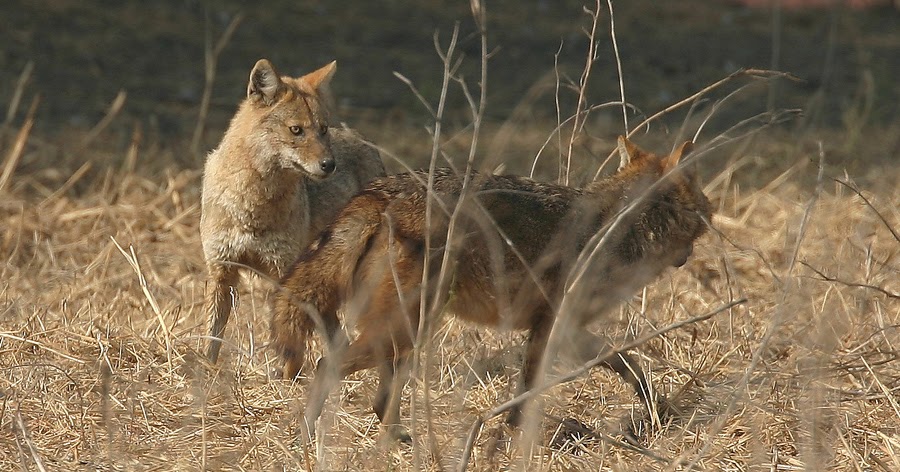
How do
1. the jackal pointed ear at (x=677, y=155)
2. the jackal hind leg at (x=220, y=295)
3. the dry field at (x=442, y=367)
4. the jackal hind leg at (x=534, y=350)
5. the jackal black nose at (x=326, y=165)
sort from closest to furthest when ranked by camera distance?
1. the dry field at (x=442, y=367)
2. the jackal hind leg at (x=534, y=350)
3. the jackal pointed ear at (x=677, y=155)
4. the jackal hind leg at (x=220, y=295)
5. the jackal black nose at (x=326, y=165)

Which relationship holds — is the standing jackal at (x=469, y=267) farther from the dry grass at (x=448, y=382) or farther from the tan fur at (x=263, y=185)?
the tan fur at (x=263, y=185)

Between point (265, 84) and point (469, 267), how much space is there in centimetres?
211

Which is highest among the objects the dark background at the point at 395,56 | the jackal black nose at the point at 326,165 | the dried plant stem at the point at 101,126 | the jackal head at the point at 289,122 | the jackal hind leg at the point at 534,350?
the jackal head at the point at 289,122

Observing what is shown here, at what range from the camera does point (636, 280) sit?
15.6 feet

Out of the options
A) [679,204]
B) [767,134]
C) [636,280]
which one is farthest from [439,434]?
[767,134]

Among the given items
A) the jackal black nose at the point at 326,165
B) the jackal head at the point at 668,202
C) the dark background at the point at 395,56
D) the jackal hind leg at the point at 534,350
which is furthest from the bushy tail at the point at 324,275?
the dark background at the point at 395,56

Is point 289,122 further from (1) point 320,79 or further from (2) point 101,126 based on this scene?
(2) point 101,126

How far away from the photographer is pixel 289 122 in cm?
600

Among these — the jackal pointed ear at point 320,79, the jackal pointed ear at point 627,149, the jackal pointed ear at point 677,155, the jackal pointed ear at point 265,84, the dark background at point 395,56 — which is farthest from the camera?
the dark background at point 395,56

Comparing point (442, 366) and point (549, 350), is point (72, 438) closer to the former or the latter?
point (442, 366)

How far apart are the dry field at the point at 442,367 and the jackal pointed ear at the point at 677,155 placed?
0.49ft

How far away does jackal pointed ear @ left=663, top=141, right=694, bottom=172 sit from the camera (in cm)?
489

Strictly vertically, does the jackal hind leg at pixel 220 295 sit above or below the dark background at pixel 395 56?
above

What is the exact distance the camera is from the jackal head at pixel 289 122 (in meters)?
5.90
